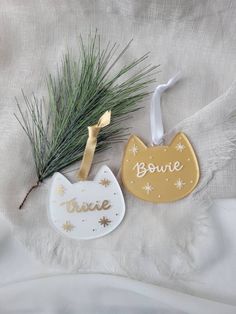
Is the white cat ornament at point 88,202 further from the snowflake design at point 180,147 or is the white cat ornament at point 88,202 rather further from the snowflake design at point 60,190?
the snowflake design at point 180,147

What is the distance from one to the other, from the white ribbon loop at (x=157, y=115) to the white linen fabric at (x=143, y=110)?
0.01 meters

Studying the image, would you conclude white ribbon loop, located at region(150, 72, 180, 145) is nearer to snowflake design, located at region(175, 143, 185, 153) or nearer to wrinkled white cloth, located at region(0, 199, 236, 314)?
snowflake design, located at region(175, 143, 185, 153)

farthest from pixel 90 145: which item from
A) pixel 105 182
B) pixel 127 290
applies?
pixel 127 290

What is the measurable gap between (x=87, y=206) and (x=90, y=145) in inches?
3.4

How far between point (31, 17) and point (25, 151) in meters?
0.22

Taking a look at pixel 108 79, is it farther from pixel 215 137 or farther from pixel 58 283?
pixel 58 283

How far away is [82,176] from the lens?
69cm

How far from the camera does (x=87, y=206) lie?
2.21 ft

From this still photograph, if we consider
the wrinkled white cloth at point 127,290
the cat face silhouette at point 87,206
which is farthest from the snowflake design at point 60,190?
the wrinkled white cloth at point 127,290

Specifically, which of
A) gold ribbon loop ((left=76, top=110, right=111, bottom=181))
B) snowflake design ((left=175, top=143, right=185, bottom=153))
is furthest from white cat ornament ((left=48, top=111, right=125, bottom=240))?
snowflake design ((left=175, top=143, right=185, bottom=153))

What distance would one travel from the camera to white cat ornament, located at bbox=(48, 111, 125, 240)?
67cm

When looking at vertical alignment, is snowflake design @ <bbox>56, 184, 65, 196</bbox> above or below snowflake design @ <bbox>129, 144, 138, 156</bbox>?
below

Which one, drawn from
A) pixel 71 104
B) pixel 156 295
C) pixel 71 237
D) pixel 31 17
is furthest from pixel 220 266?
pixel 31 17

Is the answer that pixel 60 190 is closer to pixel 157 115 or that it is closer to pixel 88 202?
pixel 88 202
